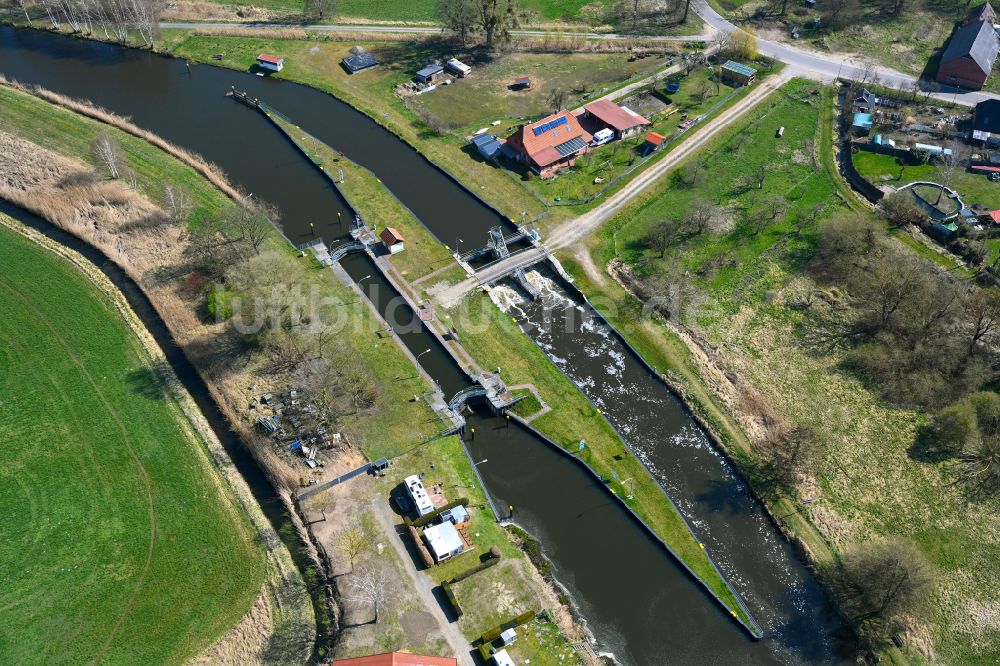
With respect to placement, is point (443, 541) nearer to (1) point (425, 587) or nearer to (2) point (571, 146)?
(1) point (425, 587)

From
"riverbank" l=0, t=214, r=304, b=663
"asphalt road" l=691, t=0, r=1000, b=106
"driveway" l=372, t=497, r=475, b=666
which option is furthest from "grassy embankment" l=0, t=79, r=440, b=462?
"asphalt road" l=691, t=0, r=1000, b=106

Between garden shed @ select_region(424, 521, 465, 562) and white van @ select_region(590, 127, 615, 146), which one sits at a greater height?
white van @ select_region(590, 127, 615, 146)

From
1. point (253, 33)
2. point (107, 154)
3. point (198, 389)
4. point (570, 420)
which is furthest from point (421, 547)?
point (253, 33)

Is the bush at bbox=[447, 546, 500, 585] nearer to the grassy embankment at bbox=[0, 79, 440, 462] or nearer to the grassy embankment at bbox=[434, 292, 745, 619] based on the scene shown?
the grassy embankment at bbox=[434, 292, 745, 619]

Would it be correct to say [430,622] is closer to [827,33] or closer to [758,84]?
[758,84]

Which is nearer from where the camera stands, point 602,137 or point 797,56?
point 602,137

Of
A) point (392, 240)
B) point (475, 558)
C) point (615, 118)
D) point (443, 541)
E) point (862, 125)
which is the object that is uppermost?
point (615, 118)

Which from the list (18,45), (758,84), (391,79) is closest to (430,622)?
(391,79)
